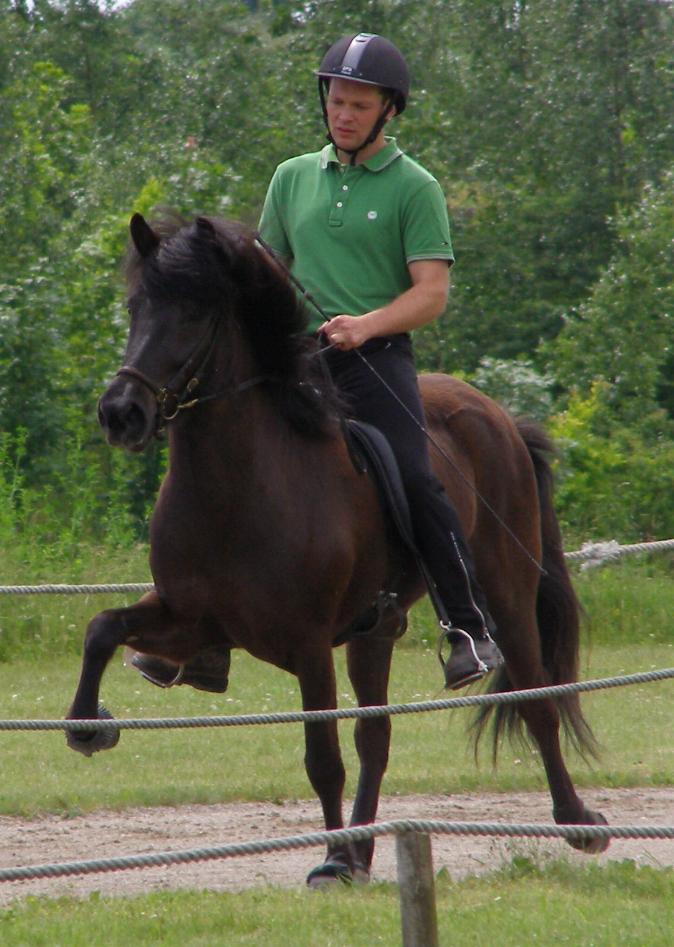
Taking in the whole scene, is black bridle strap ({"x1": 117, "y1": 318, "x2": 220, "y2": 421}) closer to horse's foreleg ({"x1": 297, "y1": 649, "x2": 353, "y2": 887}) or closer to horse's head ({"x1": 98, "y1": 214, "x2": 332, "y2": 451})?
horse's head ({"x1": 98, "y1": 214, "x2": 332, "y2": 451})

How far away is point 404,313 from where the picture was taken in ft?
19.1

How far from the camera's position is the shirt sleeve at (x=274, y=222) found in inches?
243

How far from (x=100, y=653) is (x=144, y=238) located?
4.57ft

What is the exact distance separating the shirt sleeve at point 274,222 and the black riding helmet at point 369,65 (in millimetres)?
447

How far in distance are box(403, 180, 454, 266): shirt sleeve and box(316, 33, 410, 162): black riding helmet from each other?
309mm

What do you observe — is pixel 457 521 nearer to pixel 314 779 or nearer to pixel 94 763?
pixel 314 779

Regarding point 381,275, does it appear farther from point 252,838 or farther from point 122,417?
point 252,838

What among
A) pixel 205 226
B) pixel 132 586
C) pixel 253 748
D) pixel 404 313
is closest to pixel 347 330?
pixel 404 313

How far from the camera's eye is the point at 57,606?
1284 centimetres

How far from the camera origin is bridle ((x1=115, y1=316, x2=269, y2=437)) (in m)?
5.01

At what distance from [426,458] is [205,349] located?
1.12 metres

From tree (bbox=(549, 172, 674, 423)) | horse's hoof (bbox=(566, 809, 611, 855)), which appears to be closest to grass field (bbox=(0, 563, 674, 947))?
horse's hoof (bbox=(566, 809, 611, 855))

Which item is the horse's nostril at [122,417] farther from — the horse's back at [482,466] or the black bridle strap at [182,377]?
the horse's back at [482,466]

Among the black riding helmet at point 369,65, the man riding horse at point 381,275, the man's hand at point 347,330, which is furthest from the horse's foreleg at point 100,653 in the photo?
the black riding helmet at point 369,65
